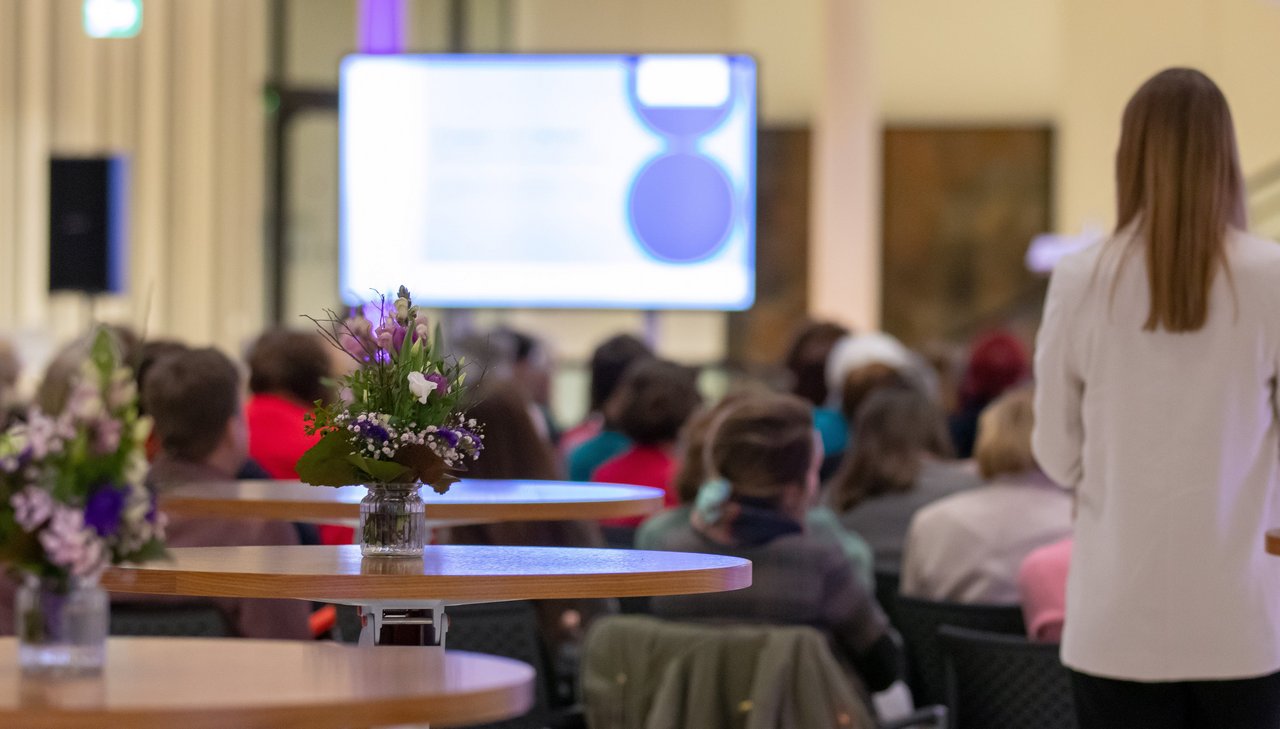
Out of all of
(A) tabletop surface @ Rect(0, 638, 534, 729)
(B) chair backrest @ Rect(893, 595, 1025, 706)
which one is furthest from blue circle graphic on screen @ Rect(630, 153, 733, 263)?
(A) tabletop surface @ Rect(0, 638, 534, 729)

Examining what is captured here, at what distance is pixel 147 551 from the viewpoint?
158 cm

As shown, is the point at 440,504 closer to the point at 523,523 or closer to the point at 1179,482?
the point at 523,523

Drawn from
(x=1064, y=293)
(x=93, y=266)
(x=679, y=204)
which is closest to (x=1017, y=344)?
(x=679, y=204)

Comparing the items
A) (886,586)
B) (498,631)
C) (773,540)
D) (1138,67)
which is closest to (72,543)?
(773,540)

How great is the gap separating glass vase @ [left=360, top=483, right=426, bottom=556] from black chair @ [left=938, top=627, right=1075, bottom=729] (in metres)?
1.24

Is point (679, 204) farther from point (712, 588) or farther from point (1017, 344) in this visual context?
point (712, 588)

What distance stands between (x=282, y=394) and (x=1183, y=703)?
2766 millimetres

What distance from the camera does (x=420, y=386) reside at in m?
2.31

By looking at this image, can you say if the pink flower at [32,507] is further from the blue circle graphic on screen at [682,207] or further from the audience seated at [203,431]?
the blue circle graphic on screen at [682,207]

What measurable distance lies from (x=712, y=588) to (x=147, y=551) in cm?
79

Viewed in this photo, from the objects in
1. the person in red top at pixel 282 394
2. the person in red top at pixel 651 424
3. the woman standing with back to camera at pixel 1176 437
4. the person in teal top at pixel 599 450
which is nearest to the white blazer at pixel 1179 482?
the woman standing with back to camera at pixel 1176 437

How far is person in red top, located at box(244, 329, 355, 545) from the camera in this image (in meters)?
4.49

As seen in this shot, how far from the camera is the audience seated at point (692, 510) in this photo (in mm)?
3377

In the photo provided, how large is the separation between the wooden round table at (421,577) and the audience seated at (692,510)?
1.04 meters
